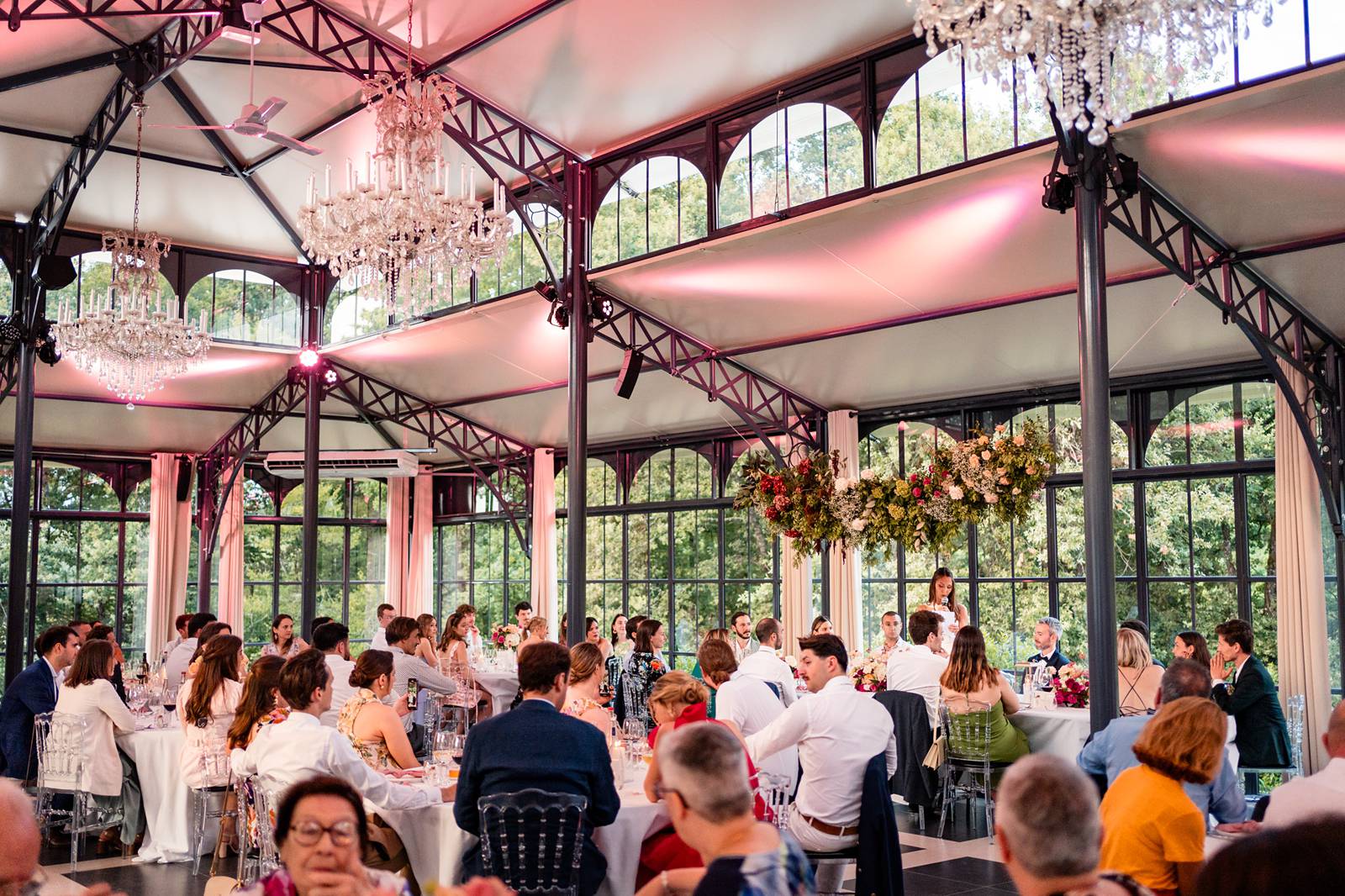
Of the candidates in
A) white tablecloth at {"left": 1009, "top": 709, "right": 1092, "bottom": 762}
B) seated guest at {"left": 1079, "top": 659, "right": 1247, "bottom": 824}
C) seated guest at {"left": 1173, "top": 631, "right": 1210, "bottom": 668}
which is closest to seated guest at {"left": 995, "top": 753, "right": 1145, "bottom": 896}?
seated guest at {"left": 1079, "top": 659, "right": 1247, "bottom": 824}

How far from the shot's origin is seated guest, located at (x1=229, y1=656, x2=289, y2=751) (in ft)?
19.4

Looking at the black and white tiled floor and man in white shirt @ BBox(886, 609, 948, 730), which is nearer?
the black and white tiled floor

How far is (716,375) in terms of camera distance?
1327 centimetres

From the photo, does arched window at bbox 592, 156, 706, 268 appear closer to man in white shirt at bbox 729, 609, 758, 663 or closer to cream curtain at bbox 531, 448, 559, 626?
man in white shirt at bbox 729, 609, 758, 663

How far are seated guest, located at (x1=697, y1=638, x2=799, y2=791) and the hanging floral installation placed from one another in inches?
143

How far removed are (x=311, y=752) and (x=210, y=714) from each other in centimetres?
222

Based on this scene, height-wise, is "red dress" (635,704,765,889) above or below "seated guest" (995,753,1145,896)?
below

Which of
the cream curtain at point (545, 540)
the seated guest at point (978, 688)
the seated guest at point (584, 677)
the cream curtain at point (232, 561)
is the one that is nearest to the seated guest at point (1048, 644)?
the seated guest at point (978, 688)

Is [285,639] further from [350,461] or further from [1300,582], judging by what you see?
[1300,582]

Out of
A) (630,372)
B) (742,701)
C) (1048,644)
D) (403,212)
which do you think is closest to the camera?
(742,701)

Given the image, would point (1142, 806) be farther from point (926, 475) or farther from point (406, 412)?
point (406, 412)

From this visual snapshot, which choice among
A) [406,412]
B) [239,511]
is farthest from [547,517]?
[239,511]

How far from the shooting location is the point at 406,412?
16.6m

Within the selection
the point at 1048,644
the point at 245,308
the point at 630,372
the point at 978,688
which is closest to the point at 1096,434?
the point at 978,688
